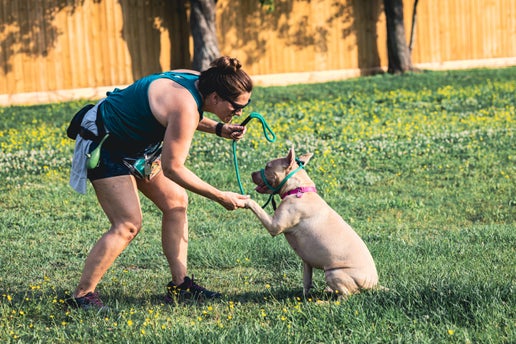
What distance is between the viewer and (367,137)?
1199 cm

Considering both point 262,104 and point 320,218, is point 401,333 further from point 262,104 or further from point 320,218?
point 262,104

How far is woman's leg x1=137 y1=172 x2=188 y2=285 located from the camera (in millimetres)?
5309

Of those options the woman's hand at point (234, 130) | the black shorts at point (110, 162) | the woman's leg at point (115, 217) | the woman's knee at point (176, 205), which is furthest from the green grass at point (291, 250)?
the woman's hand at point (234, 130)

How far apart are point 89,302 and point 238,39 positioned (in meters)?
15.4

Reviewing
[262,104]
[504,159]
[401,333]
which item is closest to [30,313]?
[401,333]

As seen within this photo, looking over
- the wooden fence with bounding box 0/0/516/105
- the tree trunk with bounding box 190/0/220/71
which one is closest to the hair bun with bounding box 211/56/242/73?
the wooden fence with bounding box 0/0/516/105

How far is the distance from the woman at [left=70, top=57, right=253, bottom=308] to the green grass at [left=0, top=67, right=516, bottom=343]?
0.41m

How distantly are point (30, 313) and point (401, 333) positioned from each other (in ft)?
7.39

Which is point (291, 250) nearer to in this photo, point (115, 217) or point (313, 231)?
point (313, 231)

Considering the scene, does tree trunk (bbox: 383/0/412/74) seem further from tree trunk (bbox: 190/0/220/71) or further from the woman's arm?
the woman's arm

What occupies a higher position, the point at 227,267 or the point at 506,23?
the point at 506,23

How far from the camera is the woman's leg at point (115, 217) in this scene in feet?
16.5

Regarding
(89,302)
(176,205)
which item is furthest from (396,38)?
(89,302)

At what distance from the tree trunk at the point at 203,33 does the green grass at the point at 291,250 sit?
3.87 metres
